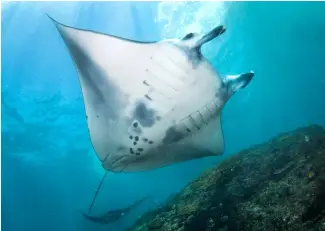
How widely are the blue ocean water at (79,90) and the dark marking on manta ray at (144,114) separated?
7.18 meters

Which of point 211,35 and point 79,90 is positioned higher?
point 211,35

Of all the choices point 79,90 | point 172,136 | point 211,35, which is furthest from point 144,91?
point 79,90

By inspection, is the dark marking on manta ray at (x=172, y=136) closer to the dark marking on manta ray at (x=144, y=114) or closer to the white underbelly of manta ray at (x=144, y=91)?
the white underbelly of manta ray at (x=144, y=91)

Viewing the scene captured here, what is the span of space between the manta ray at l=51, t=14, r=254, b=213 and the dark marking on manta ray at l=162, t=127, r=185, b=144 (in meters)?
0.01

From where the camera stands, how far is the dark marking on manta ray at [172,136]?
10.0ft

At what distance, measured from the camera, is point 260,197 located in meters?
3.15

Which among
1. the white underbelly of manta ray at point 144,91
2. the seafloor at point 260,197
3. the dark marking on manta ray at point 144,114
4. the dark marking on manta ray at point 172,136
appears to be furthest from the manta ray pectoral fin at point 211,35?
the seafloor at point 260,197

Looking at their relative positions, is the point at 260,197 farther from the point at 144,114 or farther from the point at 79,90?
the point at 79,90

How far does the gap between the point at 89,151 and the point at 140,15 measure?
592 inches

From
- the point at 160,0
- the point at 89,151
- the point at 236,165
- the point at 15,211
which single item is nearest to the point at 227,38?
the point at 160,0

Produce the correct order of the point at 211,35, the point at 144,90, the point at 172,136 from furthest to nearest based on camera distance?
the point at 172,136, the point at 144,90, the point at 211,35

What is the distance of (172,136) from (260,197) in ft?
3.86

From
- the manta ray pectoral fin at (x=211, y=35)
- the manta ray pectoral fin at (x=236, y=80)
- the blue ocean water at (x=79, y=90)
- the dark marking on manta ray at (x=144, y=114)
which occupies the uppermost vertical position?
the manta ray pectoral fin at (x=211, y=35)

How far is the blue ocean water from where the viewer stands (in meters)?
9.97
